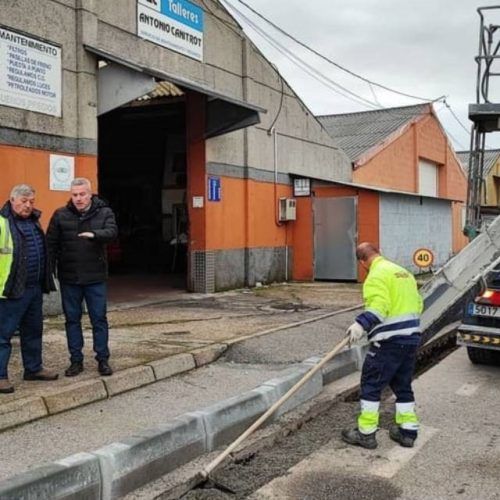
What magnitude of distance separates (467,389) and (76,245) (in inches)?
166

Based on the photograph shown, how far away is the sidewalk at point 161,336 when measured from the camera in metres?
5.83

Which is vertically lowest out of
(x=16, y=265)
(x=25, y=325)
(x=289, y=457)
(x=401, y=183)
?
(x=289, y=457)

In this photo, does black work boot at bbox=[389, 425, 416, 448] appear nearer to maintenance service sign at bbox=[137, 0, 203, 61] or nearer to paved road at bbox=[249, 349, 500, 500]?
paved road at bbox=[249, 349, 500, 500]

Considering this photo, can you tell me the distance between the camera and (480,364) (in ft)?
26.6

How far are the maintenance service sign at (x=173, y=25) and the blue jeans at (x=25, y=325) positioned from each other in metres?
6.77

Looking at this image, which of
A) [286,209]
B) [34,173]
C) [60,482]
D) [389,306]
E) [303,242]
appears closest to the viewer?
[60,482]

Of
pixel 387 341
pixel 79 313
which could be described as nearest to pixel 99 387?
pixel 79 313

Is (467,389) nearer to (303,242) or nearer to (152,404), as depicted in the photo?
(152,404)

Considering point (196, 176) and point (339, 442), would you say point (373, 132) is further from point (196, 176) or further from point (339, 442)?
point (339, 442)

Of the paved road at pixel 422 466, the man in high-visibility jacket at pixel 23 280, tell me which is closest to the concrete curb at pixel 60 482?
Answer: the paved road at pixel 422 466

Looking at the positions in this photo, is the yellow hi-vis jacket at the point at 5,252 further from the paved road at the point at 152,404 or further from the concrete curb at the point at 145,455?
the concrete curb at the point at 145,455

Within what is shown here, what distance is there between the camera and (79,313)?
655 centimetres

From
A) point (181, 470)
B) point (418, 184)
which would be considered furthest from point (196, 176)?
point (418, 184)

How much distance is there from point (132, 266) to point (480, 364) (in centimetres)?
1360
